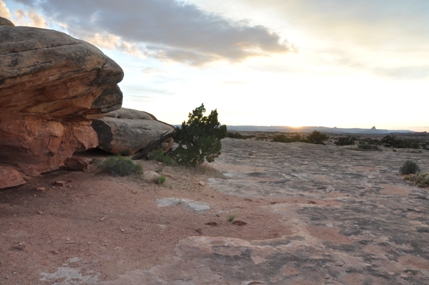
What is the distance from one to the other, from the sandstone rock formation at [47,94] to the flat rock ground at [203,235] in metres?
0.95

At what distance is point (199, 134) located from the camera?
16.1m

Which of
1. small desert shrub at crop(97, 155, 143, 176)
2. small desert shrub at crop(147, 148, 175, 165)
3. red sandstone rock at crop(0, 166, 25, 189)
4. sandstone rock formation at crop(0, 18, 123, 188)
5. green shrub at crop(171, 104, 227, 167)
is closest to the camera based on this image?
sandstone rock formation at crop(0, 18, 123, 188)

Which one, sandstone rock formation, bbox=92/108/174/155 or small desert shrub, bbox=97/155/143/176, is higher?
sandstone rock formation, bbox=92/108/174/155

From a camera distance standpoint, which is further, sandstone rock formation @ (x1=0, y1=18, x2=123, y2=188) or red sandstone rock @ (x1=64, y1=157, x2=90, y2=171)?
red sandstone rock @ (x1=64, y1=157, x2=90, y2=171)

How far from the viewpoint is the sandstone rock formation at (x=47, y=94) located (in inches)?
271

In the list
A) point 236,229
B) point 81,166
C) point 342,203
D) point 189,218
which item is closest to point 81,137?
point 81,166

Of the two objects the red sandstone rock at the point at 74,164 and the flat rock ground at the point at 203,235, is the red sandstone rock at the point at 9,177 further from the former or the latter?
the red sandstone rock at the point at 74,164

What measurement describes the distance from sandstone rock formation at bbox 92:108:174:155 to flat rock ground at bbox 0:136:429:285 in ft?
11.1

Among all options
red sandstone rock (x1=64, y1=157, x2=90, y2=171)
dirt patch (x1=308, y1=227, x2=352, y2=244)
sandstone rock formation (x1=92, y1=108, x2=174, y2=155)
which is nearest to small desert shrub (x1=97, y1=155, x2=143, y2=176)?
red sandstone rock (x1=64, y1=157, x2=90, y2=171)

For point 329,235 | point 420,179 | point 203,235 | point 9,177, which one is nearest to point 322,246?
point 329,235

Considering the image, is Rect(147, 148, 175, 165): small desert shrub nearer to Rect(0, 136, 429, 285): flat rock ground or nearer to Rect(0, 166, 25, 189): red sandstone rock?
Rect(0, 136, 429, 285): flat rock ground

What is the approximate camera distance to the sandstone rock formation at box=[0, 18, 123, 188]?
6.89 meters

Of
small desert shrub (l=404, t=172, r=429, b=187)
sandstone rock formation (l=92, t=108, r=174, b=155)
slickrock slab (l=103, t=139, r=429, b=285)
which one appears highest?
sandstone rock formation (l=92, t=108, r=174, b=155)

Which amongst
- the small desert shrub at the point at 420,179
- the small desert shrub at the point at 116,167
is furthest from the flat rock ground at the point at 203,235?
the small desert shrub at the point at 420,179
